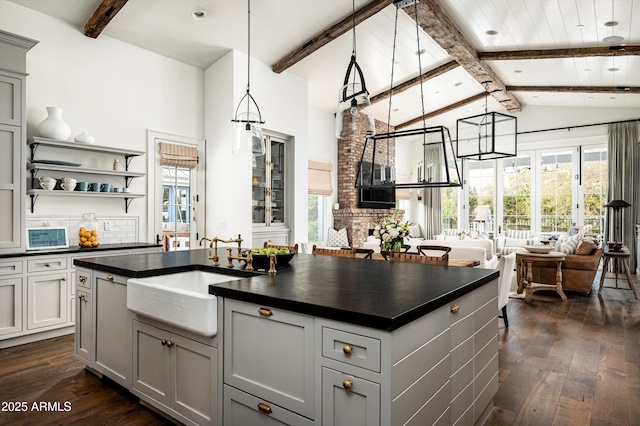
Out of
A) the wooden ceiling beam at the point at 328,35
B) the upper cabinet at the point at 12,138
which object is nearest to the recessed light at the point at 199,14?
the wooden ceiling beam at the point at 328,35

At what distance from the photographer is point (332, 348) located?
1.42 metres

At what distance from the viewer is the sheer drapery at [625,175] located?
763 cm

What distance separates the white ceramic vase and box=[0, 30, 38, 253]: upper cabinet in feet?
1.04

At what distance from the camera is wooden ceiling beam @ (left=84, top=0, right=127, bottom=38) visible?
3.88 m

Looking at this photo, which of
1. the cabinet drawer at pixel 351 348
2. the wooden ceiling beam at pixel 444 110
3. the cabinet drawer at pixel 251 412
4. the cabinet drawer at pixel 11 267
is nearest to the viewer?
the cabinet drawer at pixel 351 348

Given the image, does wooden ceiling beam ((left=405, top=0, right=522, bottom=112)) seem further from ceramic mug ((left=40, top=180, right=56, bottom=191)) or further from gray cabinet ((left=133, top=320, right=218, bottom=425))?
ceramic mug ((left=40, top=180, right=56, bottom=191))

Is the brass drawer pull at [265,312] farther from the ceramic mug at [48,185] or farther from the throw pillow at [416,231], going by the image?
the throw pillow at [416,231]

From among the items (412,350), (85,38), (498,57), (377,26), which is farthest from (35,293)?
(498,57)

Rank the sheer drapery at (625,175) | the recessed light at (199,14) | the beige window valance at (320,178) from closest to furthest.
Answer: the recessed light at (199,14)
the beige window valance at (320,178)
the sheer drapery at (625,175)

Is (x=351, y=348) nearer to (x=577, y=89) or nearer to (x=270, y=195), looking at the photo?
(x=270, y=195)

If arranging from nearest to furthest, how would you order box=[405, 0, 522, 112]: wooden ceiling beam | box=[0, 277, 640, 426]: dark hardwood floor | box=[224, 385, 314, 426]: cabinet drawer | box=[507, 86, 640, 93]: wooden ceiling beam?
1. box=[224, 385, 314, 426]: cabinet drawer
2. box=[0, 277, 640, 426]: dark hardwood floor
3. box=[405, 0, 522, 112]: wooden ceiling beam
4. box=[507, 86, 640, 93]: wooden ceiling beam

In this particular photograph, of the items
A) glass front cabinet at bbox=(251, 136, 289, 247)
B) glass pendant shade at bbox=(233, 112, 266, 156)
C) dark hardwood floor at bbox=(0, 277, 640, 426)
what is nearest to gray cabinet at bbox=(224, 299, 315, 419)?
dark hardwood floor at bbox=(0, 277, 640, 426)

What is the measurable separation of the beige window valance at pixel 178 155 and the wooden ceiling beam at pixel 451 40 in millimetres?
3346

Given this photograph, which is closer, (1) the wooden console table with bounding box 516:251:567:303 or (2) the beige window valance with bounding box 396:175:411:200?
(1) the wooden console table with bounding box 516:251:567:303
